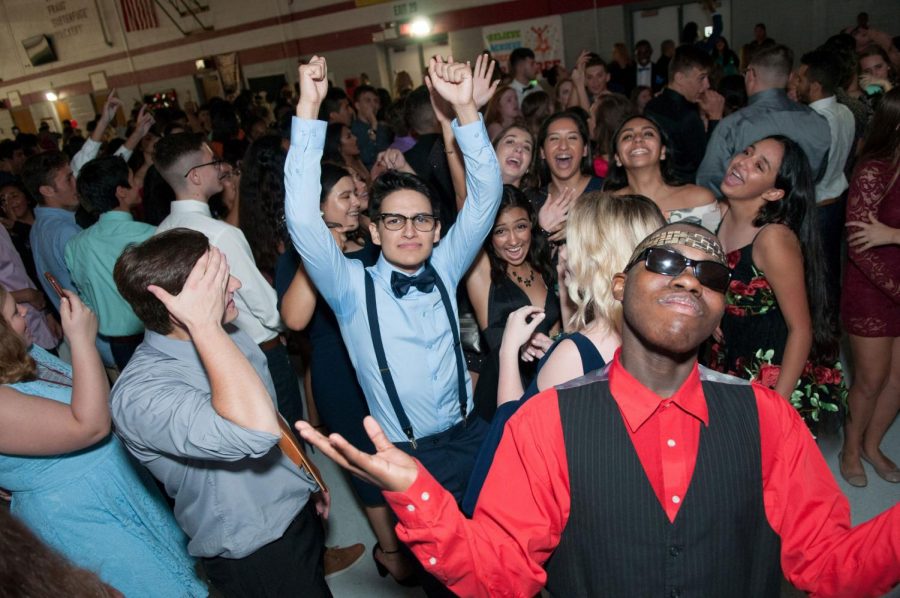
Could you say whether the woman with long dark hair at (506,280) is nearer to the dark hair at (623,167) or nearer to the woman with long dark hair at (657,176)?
the woman with long dark hair at (657,176)

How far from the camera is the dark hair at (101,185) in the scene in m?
2.97

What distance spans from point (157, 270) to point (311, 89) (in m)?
0.75

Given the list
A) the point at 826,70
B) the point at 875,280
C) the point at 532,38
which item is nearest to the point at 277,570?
the point at 875,280

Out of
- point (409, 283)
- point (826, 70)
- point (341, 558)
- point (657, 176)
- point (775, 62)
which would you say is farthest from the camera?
point (826, 70)

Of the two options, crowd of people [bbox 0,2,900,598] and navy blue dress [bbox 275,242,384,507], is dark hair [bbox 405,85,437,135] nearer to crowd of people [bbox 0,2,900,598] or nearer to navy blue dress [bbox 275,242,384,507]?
crowd of people [bbox 0,2,900,598]

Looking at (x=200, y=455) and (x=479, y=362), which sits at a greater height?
(x=200, y=455)

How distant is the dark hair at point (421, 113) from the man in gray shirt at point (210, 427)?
2.40 meters

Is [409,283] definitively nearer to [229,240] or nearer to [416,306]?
[416,306]

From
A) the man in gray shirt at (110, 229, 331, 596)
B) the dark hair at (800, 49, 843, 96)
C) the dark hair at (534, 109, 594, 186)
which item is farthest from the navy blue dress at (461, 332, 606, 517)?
the dark hair at (800, 49, 843, 96)

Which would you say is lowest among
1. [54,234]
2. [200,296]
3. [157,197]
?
[200,296]

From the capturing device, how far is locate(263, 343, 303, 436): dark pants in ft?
9.00

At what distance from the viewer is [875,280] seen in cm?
248

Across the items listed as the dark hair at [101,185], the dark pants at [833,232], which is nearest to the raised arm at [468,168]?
the dark hair at [101,185]

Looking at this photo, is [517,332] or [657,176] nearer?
[517,332]
